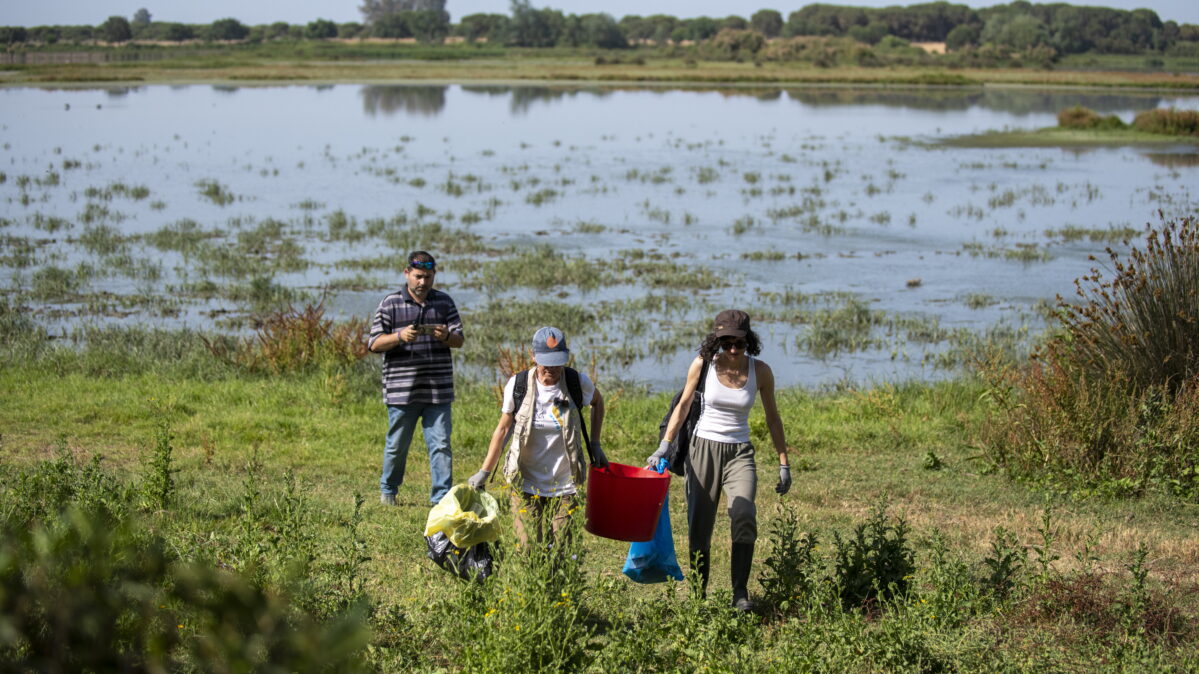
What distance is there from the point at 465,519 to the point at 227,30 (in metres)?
144

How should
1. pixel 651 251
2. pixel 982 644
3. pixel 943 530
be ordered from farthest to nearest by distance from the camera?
pixel 651 251, pixel 943 530, pixel 982 644

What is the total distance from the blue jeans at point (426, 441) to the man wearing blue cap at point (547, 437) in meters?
1.45

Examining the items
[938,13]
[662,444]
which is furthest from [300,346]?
[938,13]

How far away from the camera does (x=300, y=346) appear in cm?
1257

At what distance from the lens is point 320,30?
14562 centimetres

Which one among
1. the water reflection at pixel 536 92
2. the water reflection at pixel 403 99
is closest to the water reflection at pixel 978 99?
the water reflection at pixel 536 92

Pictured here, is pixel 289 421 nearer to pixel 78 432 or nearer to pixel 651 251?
pixel 78 432

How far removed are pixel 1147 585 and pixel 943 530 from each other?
56.5 inches

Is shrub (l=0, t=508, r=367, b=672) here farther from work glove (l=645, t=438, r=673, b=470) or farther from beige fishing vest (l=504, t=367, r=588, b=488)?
work glove (l=645, t=438, r=673, b=470)

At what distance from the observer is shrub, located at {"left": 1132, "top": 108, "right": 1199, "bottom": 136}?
44.6 metres

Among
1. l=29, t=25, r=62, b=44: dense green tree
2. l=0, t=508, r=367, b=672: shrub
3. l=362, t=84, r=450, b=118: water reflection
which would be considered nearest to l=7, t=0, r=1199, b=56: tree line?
l=29, t=25, r=62, b=44: dense green tree

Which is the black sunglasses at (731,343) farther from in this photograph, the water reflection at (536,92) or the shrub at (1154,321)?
the water reflection at (536,92)

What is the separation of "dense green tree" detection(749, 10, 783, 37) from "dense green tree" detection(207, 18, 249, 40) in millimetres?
79160

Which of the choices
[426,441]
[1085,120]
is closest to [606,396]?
[426,441]
